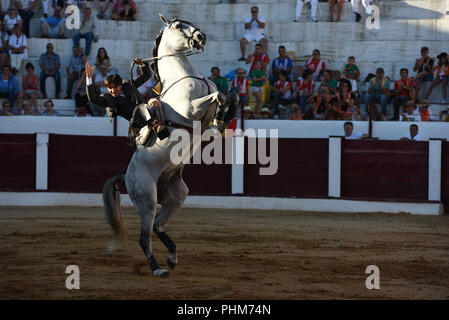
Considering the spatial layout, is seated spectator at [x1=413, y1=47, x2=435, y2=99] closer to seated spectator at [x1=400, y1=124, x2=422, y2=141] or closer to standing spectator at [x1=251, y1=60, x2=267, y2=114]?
seated spectator at [x1=400, y1=124, x2=422, y2=141]

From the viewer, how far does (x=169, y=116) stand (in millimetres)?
6230

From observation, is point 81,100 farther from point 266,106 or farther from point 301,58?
point 301,58

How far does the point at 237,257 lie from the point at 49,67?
7.83 meters

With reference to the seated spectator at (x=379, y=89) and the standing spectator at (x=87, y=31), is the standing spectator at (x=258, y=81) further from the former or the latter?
the standing spectator at (x=87, y=31)

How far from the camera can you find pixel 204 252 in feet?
25.1

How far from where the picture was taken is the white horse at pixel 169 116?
6164 millimetres

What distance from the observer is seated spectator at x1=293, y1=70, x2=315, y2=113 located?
13.1 meters

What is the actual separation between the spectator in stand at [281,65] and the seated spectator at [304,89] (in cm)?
37

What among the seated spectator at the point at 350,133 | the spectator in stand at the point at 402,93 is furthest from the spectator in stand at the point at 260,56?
the spectator in stand at the point at 402,93

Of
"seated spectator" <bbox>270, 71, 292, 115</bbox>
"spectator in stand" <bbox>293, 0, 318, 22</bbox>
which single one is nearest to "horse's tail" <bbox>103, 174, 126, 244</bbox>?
"seated spectator" <bbox>270, 71, 292, 115</bbox>

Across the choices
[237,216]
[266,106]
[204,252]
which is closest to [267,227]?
[237,216]

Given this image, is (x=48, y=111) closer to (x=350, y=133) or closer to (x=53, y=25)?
(x=53, y=25)

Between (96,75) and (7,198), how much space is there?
2.76 m

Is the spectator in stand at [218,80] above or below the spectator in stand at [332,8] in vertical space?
below
